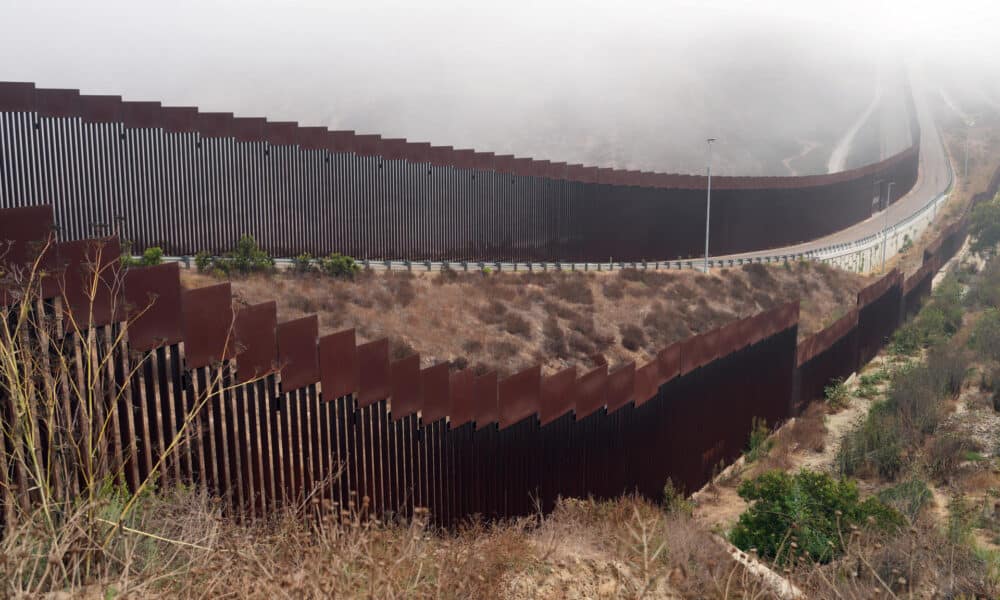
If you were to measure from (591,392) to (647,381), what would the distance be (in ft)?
4.07

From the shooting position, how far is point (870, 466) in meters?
14.3

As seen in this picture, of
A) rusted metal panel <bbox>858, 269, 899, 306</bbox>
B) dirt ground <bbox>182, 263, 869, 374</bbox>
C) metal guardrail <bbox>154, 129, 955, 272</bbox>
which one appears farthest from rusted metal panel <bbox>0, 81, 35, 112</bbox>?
rusted metal panel <bbox>858, 269, 899, 306</bbox>

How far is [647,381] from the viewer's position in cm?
1209

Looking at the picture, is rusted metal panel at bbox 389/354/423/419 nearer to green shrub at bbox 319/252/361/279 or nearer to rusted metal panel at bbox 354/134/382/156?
green shrub at bbox 319/252/361/279

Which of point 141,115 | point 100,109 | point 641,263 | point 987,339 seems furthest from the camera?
point 641,263

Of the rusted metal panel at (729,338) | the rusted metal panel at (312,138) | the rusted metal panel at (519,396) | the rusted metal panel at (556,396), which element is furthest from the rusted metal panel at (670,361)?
the rusted metal panel at (312,138)

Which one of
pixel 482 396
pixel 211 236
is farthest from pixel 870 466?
pixel 211 236

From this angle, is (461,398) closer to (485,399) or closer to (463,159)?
(485,399)

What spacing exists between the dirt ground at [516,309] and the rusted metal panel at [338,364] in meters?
7.92

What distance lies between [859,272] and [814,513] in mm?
36066

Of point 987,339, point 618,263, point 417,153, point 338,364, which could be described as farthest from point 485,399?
point 618,263

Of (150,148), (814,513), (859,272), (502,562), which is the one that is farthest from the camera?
(859,272)

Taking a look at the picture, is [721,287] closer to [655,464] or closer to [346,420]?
[655,464]

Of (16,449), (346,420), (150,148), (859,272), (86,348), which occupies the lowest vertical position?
(859,272)
